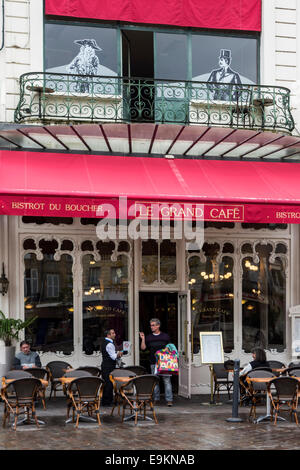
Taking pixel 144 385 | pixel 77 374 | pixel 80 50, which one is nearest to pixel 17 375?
pixel 77 374

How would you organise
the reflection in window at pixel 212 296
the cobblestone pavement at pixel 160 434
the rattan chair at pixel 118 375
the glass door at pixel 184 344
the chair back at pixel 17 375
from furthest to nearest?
the reflection in window at pixel 212 296 < the glass door at pixel 184 344 < the rattan chair at pixel 118 375 < the chair back at pixel 17 375 < the cobblestone pavement at pixel 160 434

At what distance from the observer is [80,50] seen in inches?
667

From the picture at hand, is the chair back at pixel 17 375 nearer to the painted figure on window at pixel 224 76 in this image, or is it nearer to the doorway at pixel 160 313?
the doorway at pixel 160 313

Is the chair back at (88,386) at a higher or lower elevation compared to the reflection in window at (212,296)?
lower

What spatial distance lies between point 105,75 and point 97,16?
1.31 metres

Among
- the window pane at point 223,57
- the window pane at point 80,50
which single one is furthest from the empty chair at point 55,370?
the window pane at point 223,57

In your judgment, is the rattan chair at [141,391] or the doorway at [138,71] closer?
the rattan chair at [141,391]

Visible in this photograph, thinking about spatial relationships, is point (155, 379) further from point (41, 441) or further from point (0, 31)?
point (0, 31)

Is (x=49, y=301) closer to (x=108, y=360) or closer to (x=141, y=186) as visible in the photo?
(x=108, y=360)

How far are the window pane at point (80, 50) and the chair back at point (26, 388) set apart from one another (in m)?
7.07

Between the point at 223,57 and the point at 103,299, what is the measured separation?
6153 millimetres

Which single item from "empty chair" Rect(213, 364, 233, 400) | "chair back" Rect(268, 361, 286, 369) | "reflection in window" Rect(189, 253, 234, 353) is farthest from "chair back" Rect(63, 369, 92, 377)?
"chair back" Rect(268, 361, 286, 369)

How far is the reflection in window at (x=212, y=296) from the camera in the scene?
17594mm

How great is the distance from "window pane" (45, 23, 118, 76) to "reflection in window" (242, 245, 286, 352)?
546cm
